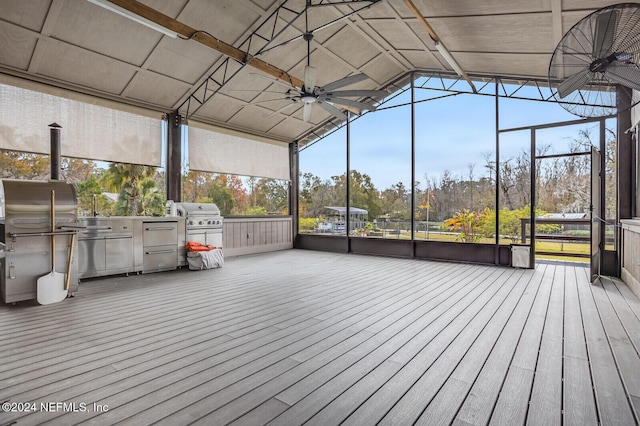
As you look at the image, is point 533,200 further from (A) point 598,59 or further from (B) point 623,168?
(A) point 598,59

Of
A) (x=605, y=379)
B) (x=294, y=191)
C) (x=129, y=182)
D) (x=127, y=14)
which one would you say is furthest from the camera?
(x=294, y=191)

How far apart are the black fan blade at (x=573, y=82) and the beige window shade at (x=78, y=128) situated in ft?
22.5

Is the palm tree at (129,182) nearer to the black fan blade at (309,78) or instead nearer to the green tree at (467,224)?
the black fan blade at (309,78)

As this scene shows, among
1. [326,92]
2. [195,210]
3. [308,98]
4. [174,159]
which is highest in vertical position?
[326,92]

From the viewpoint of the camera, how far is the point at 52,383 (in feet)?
6.76

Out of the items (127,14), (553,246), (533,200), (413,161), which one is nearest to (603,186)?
(533,200)

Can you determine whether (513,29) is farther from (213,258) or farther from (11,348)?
(11,348)

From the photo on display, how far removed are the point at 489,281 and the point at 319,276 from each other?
2.74 metres

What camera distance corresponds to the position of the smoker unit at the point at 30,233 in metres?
3.71

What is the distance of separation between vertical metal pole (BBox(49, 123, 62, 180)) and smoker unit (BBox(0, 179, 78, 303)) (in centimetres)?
57

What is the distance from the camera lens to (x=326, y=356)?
2.46 meters

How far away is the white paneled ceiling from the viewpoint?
171 inches

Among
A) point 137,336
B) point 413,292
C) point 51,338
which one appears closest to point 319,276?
point 413,292

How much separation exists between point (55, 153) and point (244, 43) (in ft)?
11.3
